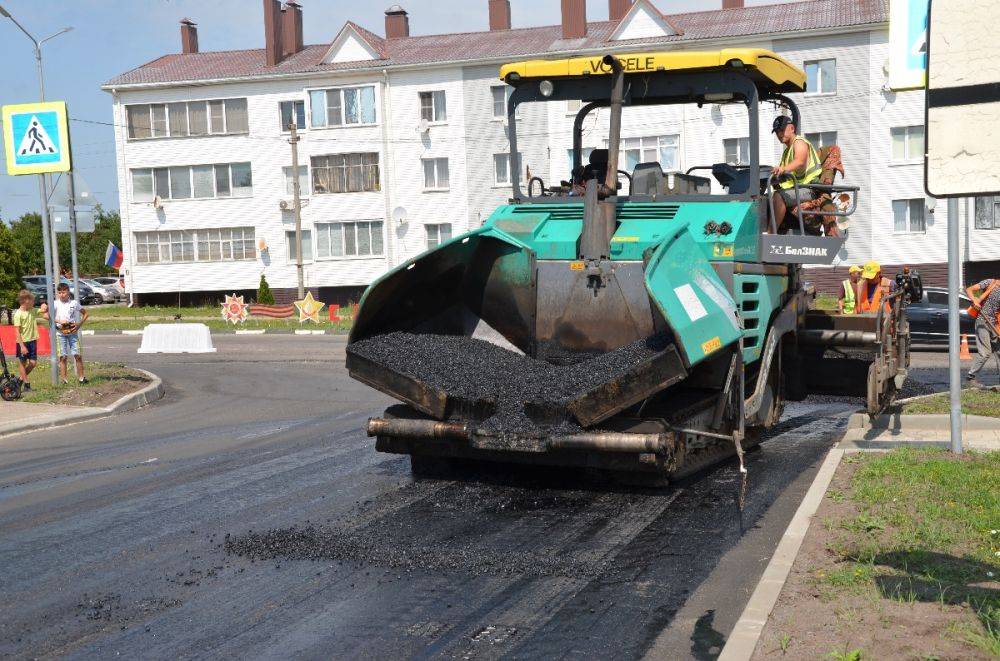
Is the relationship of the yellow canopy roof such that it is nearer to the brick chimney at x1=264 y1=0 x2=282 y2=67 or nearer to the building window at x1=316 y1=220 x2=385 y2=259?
the building window at x1=316 y1=220 x2=385 y2=259

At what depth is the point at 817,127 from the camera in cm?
4397

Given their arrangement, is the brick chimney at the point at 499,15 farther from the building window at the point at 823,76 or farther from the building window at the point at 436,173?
the building window at the point at 823,76

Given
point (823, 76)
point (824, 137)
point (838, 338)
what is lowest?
point (838, 338)

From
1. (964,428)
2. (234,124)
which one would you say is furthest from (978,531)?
(234,124)

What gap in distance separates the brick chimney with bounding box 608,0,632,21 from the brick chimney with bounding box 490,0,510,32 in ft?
16.8

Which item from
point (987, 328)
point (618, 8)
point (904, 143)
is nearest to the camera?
point (987, 328)

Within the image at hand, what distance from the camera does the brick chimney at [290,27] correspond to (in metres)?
52.6

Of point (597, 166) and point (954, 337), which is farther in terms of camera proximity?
point (597, 166)

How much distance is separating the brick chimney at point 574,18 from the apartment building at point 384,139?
6cm

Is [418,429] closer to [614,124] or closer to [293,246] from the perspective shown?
[614,124]

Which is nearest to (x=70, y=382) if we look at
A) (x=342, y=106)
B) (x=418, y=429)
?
(x=418, y=429)

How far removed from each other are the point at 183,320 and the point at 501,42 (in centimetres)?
1982

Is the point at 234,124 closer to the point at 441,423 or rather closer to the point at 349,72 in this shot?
the point at 349,72

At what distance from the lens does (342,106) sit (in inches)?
1962
